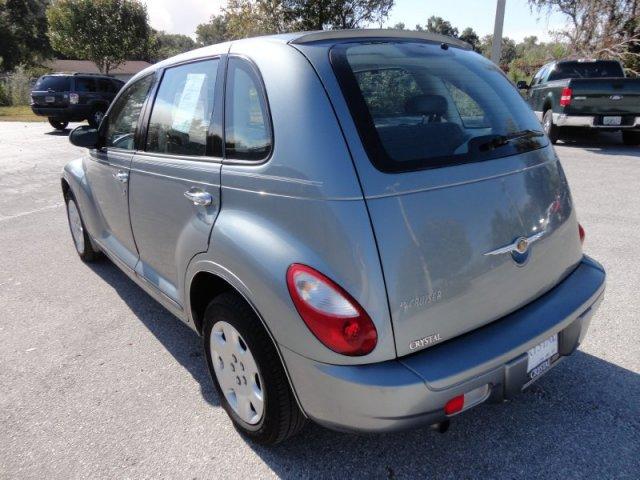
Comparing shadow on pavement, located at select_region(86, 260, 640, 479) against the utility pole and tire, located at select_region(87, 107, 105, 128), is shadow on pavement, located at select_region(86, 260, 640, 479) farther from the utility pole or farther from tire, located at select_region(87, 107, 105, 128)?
tire, located at select_region(87, 107, 105, 128)

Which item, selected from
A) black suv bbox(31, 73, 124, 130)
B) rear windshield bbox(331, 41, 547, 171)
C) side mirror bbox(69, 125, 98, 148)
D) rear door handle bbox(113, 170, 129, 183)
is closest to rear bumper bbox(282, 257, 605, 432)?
rear windshield bbox(331, 41, 547, 171)

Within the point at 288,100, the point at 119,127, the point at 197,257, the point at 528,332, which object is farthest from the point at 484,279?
the point at 119,127

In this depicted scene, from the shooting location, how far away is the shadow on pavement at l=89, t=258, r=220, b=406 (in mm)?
2936

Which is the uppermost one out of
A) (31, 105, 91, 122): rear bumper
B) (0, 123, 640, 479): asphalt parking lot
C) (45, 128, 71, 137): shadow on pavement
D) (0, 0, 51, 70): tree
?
(0, 0, 51, 70): tree

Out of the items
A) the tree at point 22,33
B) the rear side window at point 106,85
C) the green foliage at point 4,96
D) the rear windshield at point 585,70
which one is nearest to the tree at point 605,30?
the rear windshield at point 585,70

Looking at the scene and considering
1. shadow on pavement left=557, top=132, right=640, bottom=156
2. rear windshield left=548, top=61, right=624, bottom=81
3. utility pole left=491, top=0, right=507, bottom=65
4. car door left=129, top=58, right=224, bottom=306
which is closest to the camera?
car door left=129, top=58, right=224, bottom=306

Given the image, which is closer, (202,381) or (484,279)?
(484,279)

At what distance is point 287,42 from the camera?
84.1 inches

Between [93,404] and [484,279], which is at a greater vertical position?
[484,279]

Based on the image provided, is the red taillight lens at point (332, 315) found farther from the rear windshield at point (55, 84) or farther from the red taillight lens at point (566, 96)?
the rear windshield at point (55, 84)

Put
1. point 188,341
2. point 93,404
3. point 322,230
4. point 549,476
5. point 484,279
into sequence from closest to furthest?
point 322,230 → point 484,279 → point 549,476 → point 93,404 → point 188,341

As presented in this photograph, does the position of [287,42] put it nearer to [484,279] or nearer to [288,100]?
[288,100]

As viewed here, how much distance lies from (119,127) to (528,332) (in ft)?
9.85

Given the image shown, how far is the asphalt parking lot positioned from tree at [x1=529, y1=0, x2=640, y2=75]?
19088 mm
